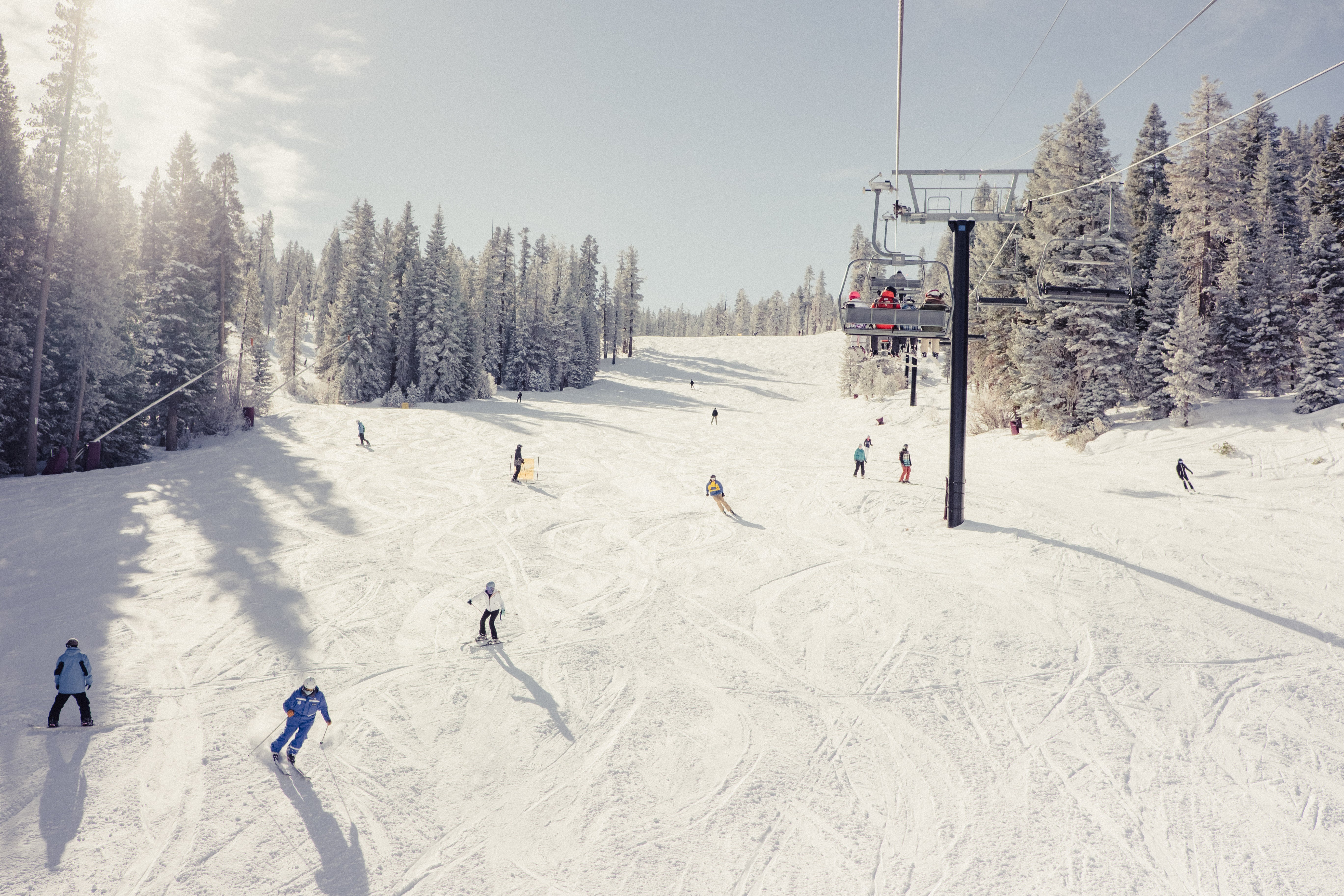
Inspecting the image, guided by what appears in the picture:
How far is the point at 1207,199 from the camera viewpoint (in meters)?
30.3

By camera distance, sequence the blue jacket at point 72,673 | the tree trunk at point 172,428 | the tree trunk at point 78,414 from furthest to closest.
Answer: the tree trunk at point 172,428 → the tree trunk at point 78,414 → the blue jacket at point 72,673

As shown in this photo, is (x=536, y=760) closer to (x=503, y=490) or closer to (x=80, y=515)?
(x=503, y=490)

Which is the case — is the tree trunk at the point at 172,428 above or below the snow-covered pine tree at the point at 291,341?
below

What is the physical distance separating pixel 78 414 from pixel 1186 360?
4667cm

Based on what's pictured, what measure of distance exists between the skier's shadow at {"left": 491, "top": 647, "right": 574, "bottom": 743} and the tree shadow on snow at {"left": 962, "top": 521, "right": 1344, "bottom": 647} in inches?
512

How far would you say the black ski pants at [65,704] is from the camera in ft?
27.6

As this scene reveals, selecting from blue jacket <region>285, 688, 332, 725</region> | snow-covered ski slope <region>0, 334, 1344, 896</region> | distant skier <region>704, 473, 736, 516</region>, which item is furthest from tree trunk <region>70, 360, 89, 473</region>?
distant skier <region>704, 473, 736, 516</region>

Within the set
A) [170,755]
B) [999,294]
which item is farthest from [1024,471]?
[170,755]

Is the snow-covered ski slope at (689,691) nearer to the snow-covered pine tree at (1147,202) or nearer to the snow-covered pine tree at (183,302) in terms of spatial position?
the snow-covered pine tree at (183,302)

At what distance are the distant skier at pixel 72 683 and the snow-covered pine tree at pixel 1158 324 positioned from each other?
36687 millimetres

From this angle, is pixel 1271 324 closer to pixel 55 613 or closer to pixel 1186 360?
pixel 1186 360

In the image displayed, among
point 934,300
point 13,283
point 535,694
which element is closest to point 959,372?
point 934,300

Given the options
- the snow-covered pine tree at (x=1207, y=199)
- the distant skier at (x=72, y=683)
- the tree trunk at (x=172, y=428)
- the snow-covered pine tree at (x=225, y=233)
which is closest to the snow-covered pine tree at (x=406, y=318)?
the snow-covered pine tree at (x=225, y=233)

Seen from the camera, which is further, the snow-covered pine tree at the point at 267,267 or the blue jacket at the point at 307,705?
the snow-covered pine tree at the point at 267,267
